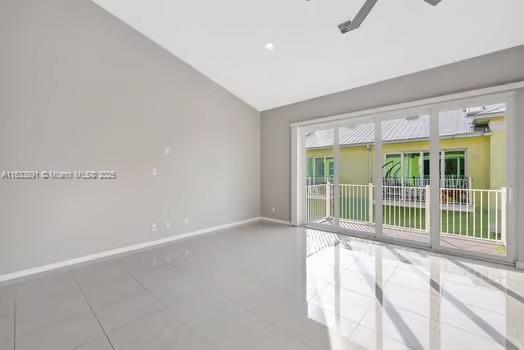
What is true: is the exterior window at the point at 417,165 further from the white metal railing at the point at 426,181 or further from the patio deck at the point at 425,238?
the patio deck at the point at 425,238

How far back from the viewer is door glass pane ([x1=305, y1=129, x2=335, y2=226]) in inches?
194

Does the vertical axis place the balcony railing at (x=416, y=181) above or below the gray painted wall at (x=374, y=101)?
below

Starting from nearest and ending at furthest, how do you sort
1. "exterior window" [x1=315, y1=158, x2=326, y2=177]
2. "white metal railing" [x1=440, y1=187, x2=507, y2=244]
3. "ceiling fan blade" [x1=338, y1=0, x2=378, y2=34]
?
"ceiling fan blade" [x1=338, y1=0, x2=378, y2=34] < "white metal railing" [x1=440, y1=187, x2=507, y2=244] < "exterior window" [x1=315, y1=158, x2=326, y2=177]

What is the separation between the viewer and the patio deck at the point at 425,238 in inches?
A: 133

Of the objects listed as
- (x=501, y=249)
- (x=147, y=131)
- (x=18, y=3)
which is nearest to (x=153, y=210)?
(x=147, y=131)

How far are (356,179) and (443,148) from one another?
5.87 feet

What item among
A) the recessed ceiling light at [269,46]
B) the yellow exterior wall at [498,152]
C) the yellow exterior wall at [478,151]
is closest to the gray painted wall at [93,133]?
the recessed ceiling light at [269,46]

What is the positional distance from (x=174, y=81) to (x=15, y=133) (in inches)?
90.8

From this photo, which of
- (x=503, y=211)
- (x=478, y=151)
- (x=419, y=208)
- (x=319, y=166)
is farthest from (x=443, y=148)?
(x=319, y=166)

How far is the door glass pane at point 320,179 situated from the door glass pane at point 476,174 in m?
1.89

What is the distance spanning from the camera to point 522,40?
9.30 feet

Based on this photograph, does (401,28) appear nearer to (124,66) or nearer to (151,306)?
(124,66)

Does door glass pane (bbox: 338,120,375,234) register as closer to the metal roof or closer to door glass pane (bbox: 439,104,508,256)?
Answer: the metal roof

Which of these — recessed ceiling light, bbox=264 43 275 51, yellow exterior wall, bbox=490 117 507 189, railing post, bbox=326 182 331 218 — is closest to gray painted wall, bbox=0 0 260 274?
recessed ceiling light, bbox=264 43 275 51
